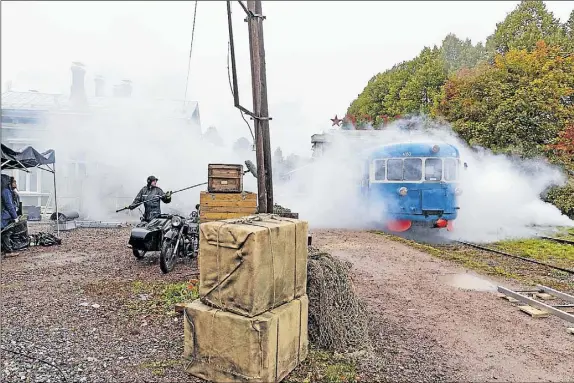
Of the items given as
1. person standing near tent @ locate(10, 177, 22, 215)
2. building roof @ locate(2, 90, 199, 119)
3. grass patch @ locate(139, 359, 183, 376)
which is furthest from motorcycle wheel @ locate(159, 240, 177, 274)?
building roof @ locate(2, 90, 199, 119)

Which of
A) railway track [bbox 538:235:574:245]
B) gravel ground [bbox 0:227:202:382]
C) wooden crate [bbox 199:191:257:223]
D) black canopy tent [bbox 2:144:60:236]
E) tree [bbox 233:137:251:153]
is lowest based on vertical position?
railway track [bbox 538:235:574:245]

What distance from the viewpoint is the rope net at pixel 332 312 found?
13.9 feet

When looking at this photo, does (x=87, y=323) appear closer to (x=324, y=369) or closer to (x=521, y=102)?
(x=324, y=369)

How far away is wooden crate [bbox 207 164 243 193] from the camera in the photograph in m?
8.02

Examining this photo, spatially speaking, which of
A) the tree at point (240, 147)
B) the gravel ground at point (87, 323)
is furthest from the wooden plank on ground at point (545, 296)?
the tree at point (240, 147)

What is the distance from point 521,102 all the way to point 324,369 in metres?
18.3

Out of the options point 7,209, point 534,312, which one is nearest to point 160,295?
point 534,312

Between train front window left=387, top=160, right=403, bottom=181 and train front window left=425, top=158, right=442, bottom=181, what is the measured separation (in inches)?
29.7

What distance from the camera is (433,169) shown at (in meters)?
12.4

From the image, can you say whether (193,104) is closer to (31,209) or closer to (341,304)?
(31,209)

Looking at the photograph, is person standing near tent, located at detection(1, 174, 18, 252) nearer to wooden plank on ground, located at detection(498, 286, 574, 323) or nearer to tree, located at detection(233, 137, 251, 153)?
wooden plank on ground, located at detection(498, 286, 574, 323)

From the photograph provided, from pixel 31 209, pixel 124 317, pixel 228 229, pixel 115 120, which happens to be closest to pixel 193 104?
pixel 115 120

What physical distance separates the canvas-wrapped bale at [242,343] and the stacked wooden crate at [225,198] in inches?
161

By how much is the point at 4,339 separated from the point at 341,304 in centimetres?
362
